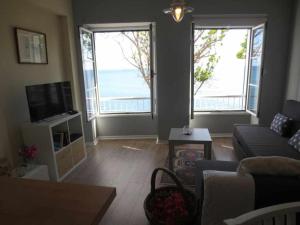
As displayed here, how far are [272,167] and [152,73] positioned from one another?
2931 mm

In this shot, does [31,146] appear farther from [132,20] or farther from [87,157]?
[132,20]

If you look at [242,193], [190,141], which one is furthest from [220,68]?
[242,193]

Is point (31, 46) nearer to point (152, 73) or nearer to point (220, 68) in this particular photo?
point (152, 73)

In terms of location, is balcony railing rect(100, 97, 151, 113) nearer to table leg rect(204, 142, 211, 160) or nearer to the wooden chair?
table leg rect(204, 142, 211, 160)

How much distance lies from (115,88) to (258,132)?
2.98 metres

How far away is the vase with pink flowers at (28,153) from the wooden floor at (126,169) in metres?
0.56

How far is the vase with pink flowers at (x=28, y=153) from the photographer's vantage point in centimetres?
254

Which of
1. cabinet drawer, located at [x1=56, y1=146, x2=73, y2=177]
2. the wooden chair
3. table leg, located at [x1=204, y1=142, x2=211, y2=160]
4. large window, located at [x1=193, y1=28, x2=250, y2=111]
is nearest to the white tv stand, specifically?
cabinet drawer, located at [x1=56, y1=146, x2=73, y2=177]

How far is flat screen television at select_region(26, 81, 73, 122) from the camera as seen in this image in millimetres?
2664

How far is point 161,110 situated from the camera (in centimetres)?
412

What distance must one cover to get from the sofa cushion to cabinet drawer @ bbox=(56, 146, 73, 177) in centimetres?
242

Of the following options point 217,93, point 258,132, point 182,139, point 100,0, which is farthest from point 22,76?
point 217,93

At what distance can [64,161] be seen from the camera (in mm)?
2971

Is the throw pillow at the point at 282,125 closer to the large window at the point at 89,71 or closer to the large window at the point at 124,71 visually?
the large window at the point at 124,71
